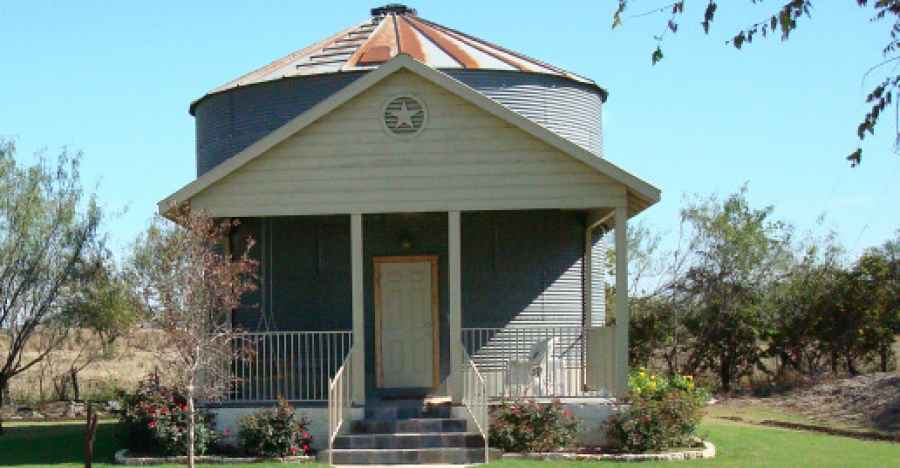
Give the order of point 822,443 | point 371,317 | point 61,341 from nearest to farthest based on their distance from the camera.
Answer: point 822,443 < point 371,317 < point 61,341

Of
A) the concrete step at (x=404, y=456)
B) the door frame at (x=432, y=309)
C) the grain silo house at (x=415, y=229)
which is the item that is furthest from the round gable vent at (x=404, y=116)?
the concrete step at (x=404, y=456)

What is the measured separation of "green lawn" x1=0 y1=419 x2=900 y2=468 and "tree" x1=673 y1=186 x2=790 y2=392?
7.29 meters

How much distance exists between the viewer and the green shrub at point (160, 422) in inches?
618

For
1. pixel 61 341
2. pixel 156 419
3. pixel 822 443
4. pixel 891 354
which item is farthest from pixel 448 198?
pixel 891 354

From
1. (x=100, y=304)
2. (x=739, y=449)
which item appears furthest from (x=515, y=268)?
(x=100, y=304)

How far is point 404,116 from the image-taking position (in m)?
16.6

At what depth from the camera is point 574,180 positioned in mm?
16547

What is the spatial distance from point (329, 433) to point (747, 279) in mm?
15614

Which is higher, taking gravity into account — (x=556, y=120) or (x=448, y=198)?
(x=556, y=120)

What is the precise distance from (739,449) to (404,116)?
257 inches

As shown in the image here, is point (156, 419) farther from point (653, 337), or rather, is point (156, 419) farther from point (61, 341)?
point (653, 337)

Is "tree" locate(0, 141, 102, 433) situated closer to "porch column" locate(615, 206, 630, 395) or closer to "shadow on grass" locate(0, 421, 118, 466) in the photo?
"shadow on grass" locate(0, 421, 118, 466)

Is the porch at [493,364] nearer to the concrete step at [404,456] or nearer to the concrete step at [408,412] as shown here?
the concrete step at [408,412]

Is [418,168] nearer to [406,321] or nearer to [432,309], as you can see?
[432,309]
